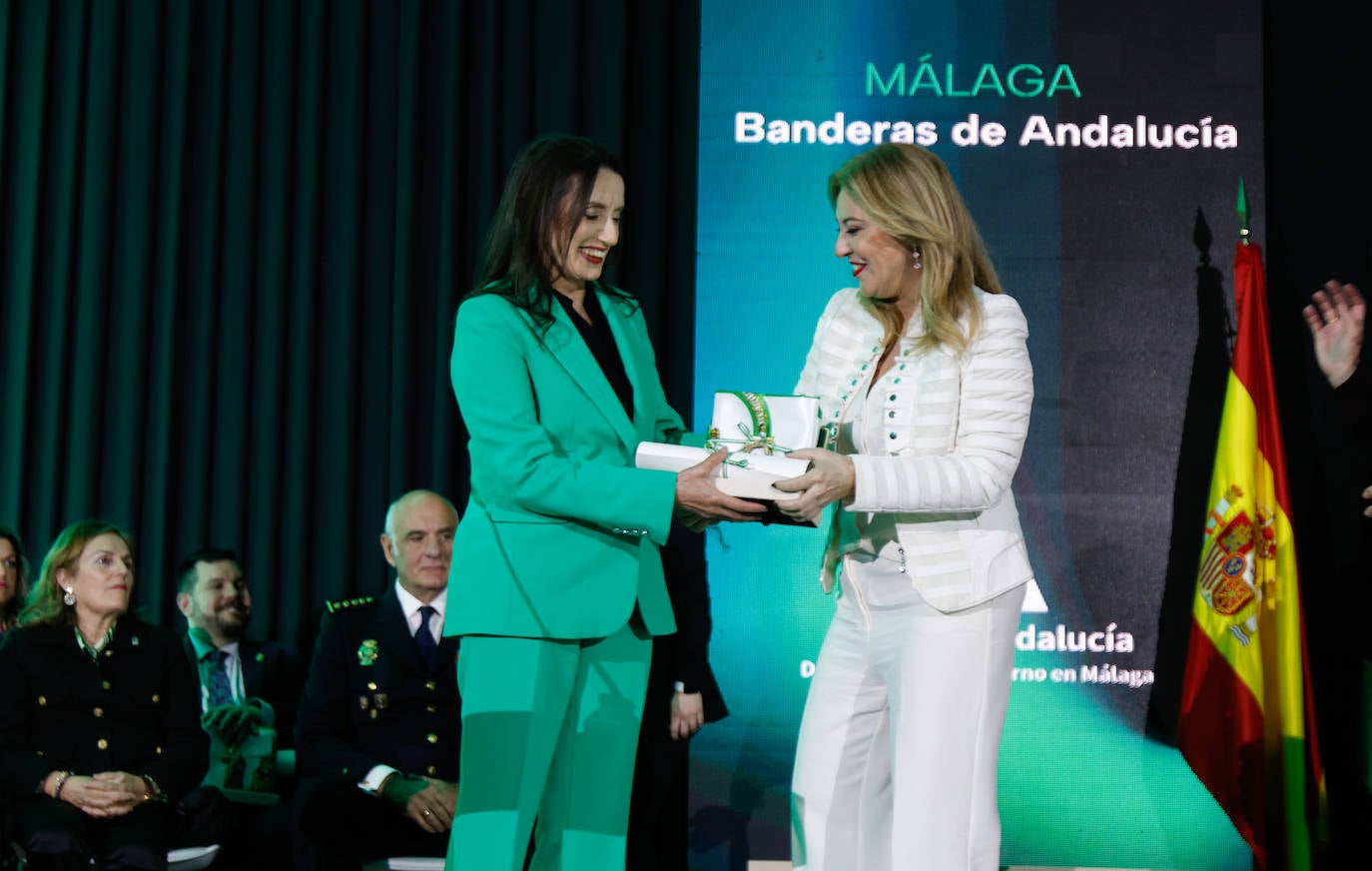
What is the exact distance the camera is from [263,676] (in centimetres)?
448

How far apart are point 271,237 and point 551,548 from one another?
2.73m

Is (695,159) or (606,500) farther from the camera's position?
(695,159)

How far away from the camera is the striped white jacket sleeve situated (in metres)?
2.32

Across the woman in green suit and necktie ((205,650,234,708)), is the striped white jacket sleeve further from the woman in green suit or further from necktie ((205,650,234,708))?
necktie ((205,650,234,708))

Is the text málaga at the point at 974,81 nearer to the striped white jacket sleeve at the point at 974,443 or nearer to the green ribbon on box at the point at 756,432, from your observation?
the striped white jacket sleeve at the point at 974,443

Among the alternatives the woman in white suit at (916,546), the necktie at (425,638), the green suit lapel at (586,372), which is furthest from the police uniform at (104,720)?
the woman in white suit at (916,546)

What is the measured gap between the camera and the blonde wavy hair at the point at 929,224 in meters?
2.46

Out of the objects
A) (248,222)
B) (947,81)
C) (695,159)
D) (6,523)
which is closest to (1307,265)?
(947,81)

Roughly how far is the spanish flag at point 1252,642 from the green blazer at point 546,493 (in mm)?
2211

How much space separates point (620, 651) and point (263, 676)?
7.90 feet

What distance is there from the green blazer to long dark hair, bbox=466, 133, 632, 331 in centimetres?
8

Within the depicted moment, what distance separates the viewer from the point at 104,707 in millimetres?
3814

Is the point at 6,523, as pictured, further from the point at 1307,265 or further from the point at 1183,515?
the point at 1307,265

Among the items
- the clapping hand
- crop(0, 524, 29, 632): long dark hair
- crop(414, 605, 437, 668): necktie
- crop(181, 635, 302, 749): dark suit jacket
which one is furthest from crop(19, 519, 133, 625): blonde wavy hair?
the clapping hand
